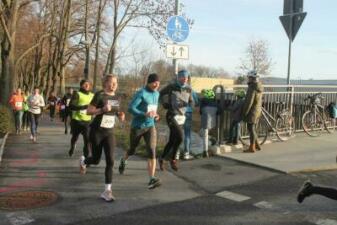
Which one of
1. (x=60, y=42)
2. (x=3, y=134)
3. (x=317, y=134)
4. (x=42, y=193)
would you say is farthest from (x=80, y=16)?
(x=42, y=193)

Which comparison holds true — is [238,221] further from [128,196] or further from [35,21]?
[35,21]

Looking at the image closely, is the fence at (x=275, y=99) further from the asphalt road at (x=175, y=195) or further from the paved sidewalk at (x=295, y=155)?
the asphalt road at (x=175, y=195)

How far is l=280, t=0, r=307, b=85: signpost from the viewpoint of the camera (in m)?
12.5

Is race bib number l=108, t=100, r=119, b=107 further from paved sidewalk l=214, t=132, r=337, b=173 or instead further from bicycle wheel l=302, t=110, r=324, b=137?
Answer: bicycle wheel l=302, t=110, r=324, b=137

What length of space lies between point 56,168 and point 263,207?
15.6ft

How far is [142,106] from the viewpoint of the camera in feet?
27.2

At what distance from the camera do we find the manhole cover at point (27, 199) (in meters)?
7.27

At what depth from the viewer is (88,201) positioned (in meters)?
7.48

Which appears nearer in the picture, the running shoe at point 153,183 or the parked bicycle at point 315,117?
the running shoe at point 153,183

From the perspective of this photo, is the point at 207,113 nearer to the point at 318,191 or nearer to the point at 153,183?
the point at 153,183

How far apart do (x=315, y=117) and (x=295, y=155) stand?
Answer: 352 cm

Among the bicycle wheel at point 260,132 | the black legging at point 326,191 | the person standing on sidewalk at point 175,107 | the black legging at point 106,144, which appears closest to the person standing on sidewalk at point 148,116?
the black legging at point 106,144

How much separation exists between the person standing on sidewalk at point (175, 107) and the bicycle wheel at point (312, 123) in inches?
203

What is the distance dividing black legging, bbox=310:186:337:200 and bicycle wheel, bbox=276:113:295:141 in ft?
20.5
